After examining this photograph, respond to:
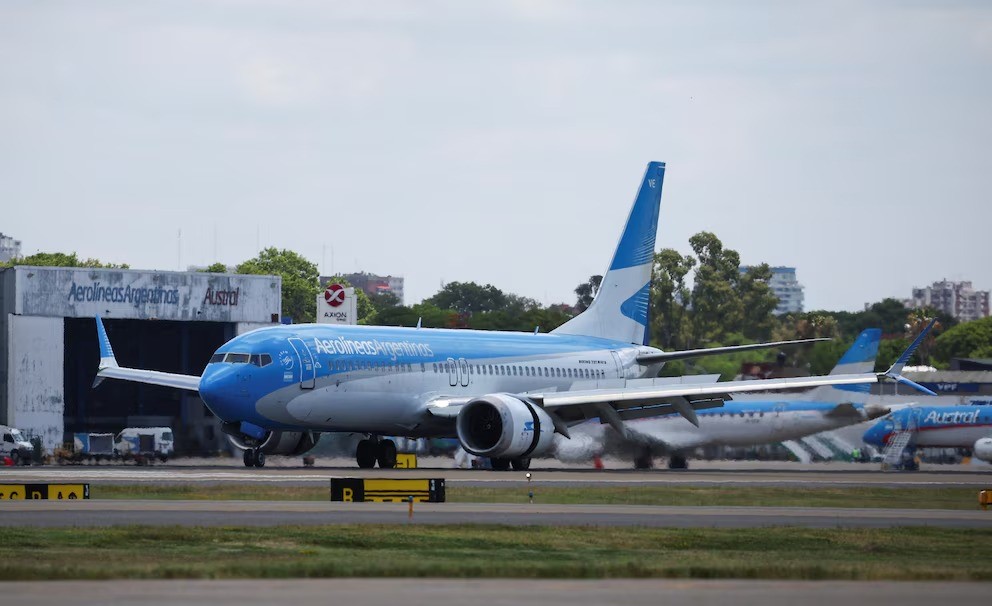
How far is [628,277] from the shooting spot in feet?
214

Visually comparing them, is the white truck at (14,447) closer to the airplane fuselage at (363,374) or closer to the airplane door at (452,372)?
the airplane fuselage at (363,374)

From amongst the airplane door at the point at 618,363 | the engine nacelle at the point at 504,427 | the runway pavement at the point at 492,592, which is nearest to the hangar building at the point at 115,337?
the engine nacelle at the point at 504,427

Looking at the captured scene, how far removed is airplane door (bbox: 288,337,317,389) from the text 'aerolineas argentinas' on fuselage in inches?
20.7

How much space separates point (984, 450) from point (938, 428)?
7.08ft

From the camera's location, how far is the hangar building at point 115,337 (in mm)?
73500

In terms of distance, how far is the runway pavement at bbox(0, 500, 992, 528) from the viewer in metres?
28.6

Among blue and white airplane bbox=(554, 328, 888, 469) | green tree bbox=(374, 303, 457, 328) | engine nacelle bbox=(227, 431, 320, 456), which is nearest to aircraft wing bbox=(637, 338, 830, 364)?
blue and white airplane bbox=(554, 328, 888, 469)

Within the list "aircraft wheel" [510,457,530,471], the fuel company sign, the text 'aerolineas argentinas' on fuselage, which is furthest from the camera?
the fuel company sign

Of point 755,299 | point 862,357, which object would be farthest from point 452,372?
point 755,299

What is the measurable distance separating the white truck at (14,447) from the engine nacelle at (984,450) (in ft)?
132

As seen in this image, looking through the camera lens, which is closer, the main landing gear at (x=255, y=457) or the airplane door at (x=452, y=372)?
the main landing gear at (x=255, y=457)

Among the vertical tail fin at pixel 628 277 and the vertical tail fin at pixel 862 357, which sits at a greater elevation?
the vertical tail fin at pixel 628 277

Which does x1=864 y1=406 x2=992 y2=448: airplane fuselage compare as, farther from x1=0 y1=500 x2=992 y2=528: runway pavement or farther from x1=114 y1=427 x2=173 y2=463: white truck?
x1=0 y1=500 x2=992 y2=528: runway pavement

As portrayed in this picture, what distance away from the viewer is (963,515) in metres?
34.2
